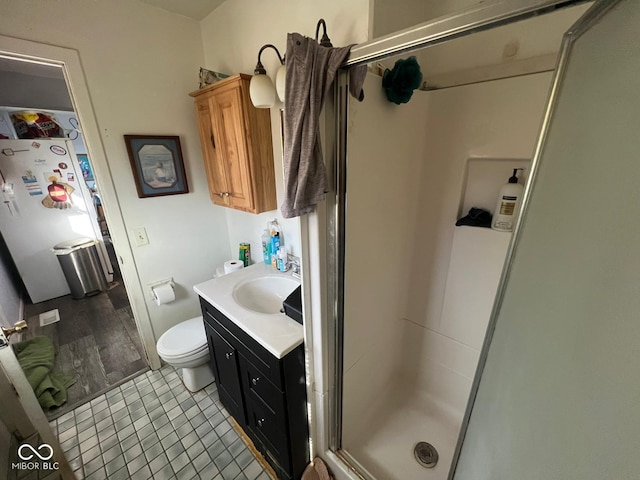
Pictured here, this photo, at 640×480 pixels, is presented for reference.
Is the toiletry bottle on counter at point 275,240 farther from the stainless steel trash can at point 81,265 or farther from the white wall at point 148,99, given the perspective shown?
the stainless steel trash can at point 81,265

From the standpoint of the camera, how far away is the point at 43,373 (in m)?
1.78

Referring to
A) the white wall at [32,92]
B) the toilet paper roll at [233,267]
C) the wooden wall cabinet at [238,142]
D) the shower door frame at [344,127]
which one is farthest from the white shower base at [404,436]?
the white wall at [32,92]

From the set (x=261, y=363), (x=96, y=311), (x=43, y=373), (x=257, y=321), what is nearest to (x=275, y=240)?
(x=257, y=321)

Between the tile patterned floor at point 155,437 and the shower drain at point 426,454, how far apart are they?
0.83 m

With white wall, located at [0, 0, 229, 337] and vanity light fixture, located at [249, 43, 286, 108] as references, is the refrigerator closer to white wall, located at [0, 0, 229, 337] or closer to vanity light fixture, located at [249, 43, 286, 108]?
white wall, located at [0, 0, 229, 337]

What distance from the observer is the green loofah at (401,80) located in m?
0.83

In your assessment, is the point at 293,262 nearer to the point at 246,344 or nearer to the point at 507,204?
the point at 246,344

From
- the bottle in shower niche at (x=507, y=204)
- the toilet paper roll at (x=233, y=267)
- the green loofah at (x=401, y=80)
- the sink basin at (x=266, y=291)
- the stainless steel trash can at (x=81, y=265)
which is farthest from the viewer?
the stainless steel trash can at (x=81, y=265)

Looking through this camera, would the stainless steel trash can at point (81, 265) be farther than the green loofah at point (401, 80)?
Yes

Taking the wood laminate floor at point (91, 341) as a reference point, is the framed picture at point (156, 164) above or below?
above

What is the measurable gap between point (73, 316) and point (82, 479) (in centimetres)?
194

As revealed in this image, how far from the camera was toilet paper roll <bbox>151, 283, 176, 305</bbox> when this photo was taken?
179 cm

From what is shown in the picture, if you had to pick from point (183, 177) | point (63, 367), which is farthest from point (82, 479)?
point (183, 177)

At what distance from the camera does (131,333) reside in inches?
92.5
